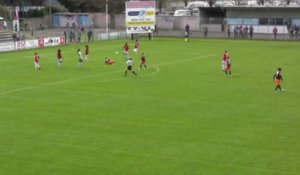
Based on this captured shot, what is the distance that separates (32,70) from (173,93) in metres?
15.7

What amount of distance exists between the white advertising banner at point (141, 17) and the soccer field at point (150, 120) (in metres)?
26.1

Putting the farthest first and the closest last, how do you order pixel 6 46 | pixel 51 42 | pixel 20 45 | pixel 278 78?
pixel 51 42
pixel 20 45
pixel 6 46
pixel 278 78

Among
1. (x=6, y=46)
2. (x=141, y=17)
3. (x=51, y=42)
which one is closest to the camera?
(x=6, y=46)

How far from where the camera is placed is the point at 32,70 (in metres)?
44.4

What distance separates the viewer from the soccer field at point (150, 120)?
19266 mm

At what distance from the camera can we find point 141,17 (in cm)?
7344

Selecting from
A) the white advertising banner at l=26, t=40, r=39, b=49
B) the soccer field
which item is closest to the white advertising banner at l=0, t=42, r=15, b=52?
the white advertising banner at l=26, t=40, r=39, b=49

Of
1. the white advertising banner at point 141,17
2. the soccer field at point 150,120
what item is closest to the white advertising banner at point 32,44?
the white advertising banner at point 141,17

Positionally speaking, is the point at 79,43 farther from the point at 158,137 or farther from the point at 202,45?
the point at 158,137

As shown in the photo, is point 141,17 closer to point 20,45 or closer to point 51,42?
point 51,42

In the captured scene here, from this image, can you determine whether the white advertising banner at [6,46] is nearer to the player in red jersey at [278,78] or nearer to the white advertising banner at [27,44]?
the white advertising banner at [27,44]

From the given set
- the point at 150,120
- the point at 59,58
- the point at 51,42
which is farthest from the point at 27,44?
the point at 150,120

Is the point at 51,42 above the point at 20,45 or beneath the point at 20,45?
above

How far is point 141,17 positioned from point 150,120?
48.9 meters
